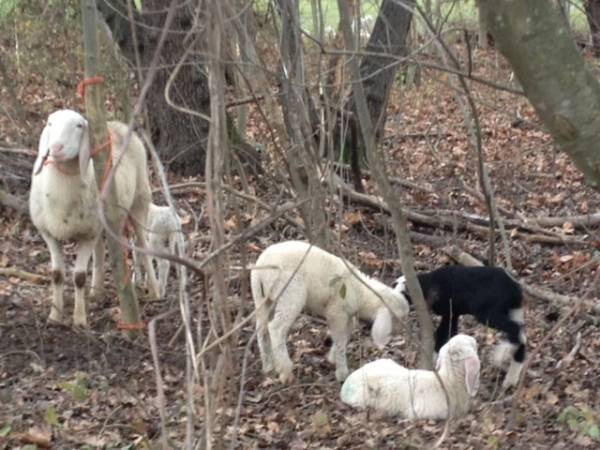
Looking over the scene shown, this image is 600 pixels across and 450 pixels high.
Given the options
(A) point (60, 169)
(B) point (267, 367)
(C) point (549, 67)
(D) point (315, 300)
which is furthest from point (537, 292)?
(C) point (549, 67)

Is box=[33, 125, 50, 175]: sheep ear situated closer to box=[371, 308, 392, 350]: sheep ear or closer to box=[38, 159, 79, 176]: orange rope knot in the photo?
box=[38, 159, 79, 176]: orange rope knot

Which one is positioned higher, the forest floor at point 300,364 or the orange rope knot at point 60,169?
the orange rope knot at point 60,169

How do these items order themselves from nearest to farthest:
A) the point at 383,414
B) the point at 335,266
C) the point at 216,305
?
the point at 216,305 → the point at 383,414 → the point at 335,266

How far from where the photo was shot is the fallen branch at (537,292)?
8.04 metres

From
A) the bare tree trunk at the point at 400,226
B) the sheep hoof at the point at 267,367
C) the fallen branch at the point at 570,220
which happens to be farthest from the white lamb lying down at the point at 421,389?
the fallen branch at the point at 570,220

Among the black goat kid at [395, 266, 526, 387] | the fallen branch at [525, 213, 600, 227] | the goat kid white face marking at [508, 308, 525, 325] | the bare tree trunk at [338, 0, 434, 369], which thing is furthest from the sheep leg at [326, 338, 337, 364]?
the fallen branch at [525, 213, 600, 227]

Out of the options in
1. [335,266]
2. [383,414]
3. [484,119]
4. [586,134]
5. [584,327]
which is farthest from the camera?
[484,119]

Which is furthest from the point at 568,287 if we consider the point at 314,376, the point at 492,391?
the point at 314,376

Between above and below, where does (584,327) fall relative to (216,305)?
below

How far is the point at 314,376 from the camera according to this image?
7.24 m

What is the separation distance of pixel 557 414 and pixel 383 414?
985 mm

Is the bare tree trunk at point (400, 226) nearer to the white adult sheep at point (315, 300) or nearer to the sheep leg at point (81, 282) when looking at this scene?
the white adult sheep at point (315, 300)

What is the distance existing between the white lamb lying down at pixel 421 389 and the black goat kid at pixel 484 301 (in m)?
0.55

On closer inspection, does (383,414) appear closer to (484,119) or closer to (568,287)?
(568,287)
